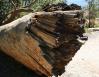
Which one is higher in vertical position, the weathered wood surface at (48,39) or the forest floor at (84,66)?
the weathered wood surface at (48,39)

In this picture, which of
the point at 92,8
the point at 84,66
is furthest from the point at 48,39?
the point at 92,8

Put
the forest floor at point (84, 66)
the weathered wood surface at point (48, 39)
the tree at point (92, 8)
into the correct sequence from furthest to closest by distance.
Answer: the tree at point (92, 8) → the forest floor at point (84, 66) → the weathered wood surface at point (48, 39)

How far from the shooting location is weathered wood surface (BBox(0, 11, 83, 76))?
4133 mm

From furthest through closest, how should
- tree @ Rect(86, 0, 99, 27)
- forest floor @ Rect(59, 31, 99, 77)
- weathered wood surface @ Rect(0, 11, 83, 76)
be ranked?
tree @ Rect(86, 0, 99, 27) → forest floor @ Rect(59, 31, 99, 77) → weathered wood surface @ Rect(0, 11, 83, 76)

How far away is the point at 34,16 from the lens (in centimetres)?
442

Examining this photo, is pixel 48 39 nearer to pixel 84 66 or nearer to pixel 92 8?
pixel 84 66

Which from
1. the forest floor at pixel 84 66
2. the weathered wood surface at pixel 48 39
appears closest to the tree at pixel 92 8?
the forest floor at pixel 84 66

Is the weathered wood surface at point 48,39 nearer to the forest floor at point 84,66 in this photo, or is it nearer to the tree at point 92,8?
the forest floor at point 84,66

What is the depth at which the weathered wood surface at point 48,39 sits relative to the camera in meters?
4.13

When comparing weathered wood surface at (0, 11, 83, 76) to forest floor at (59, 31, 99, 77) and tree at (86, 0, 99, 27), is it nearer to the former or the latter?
forest floor at (59, 31, 99, 77)

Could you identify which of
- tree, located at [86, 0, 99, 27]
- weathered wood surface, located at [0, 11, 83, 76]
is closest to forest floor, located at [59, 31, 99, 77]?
weathered wood surface, located at [0, 11, 83, 76]

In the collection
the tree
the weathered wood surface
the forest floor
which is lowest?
the tree

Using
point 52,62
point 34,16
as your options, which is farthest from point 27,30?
point 52,62

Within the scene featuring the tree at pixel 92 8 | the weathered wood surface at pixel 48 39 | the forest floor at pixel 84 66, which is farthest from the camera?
the tree at pixel 92 8
